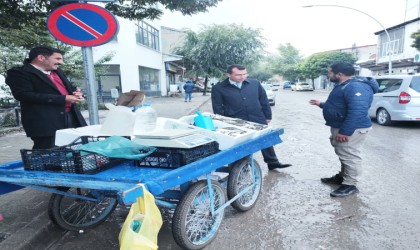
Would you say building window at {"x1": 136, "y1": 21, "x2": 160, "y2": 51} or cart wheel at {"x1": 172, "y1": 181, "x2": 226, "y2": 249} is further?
building window at {"x1": 136, "y1": 21, "x2": 160, "y2": 51}

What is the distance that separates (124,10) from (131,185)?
16.5ft

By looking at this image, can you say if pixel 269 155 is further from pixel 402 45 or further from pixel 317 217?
pixel 402 45

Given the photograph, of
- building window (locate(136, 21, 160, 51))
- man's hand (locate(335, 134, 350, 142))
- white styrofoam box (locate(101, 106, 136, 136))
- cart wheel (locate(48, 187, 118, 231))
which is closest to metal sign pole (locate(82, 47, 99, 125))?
cart wheel (locate(48, 187, 118, 231))

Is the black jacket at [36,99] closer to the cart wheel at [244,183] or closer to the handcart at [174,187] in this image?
the handcart at [174,187]

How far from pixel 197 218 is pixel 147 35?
25.4 metres

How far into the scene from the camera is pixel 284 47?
86688 mm

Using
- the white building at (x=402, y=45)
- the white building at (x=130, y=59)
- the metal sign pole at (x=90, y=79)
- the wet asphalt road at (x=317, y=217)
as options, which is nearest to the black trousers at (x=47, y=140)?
the metal sign pole at (x=90, y=79)

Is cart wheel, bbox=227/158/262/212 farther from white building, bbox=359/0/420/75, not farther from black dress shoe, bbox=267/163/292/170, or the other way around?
white building, bbox=359/0/420/75

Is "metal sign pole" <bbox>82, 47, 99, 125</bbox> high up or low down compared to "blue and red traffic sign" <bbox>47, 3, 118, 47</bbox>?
down

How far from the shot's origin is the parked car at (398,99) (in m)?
8.93

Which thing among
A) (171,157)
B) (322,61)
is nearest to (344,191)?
(171,157)

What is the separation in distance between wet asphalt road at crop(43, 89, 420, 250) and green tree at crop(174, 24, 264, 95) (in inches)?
873

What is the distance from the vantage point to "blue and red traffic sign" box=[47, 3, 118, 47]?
3.46 metres

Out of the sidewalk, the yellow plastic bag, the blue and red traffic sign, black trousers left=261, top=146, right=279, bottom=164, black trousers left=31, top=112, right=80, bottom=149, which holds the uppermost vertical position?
the blue and red traffic sign
